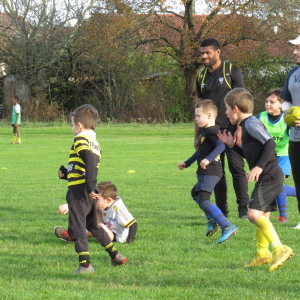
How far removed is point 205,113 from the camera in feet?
18.7

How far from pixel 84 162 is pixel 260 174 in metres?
1.63

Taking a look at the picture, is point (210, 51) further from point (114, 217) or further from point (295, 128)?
point (114, 217)

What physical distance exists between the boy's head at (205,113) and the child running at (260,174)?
0.93 meters

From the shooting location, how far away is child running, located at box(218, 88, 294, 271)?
14.5 feet

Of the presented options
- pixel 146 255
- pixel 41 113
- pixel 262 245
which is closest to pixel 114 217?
pixel 146 255

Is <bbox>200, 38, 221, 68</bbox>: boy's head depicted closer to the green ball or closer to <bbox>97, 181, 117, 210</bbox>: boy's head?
<bbox>97, 181, 117, 210</bbox>: boy's head

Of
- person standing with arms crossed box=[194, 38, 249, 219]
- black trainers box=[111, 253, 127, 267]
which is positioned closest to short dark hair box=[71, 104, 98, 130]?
black trainers box=[111, 253, 127, 267]

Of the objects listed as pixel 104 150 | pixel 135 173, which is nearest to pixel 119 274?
pixel 135 173

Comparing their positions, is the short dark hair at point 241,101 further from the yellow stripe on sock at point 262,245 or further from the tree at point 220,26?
the tree at point 220,26

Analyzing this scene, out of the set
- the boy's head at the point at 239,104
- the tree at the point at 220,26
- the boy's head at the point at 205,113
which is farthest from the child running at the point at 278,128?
the tree at the point at 220,26

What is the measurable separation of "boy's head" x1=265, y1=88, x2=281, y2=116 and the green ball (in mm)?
2704

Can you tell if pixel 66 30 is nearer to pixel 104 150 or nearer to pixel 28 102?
pixel 28 102

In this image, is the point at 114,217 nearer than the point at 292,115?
No

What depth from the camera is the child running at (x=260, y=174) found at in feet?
14.5
